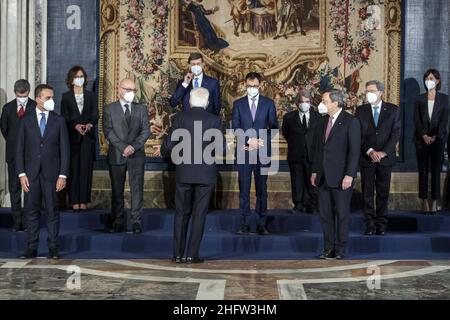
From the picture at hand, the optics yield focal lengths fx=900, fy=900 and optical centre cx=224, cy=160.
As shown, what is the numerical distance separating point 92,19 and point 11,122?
1987 millimetres

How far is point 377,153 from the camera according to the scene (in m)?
8.91

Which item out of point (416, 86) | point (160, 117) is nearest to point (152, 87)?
point (160, 117)

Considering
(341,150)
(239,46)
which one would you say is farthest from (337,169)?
(239,46)

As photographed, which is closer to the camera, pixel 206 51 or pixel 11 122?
pixel 11 122

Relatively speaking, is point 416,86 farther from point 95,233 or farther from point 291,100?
point 95,233

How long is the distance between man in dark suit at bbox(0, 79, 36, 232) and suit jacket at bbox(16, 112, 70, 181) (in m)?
1.00

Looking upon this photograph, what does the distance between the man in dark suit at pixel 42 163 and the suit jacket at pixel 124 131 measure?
1.06 m

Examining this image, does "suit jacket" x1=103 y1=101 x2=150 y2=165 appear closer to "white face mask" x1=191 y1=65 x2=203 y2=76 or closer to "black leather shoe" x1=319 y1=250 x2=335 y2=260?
"white face mask" x1=191 y1=65 x2=203 y2=76

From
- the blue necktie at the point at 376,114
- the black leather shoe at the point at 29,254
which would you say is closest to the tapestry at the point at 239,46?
the blue necktie at the point at 376,114

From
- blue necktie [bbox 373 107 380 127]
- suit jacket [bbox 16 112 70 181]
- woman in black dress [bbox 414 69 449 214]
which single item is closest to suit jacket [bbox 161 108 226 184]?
suit jacket [bbox 16 112 70 181]

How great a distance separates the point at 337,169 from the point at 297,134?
1.81 m

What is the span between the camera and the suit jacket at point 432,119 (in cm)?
968

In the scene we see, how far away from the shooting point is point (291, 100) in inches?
416
